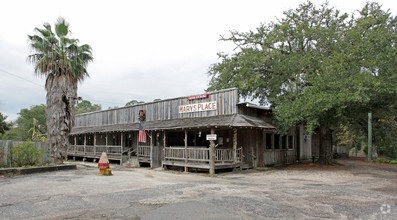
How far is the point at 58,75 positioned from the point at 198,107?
847 centimetres

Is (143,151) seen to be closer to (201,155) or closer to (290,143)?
(201,155)

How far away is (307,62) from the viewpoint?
15500mm

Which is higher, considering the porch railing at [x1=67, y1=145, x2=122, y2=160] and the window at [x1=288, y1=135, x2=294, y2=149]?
the window at [x1=288, y1=135, x2=294, y2=149]

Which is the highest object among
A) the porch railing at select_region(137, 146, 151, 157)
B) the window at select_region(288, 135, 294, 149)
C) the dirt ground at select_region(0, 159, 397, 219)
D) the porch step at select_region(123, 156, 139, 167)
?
the window at select_region(288, 135, 294, 149)

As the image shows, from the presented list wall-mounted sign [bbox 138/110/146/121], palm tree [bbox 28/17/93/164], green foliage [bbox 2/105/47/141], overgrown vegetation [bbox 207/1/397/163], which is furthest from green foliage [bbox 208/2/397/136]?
green foliage [bbox 2/105/47/141]

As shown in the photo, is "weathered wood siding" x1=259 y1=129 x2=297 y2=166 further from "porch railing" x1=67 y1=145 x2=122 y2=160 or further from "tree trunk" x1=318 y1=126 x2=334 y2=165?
"porch railing" x1=67 y1=145 x2=122 y2=160

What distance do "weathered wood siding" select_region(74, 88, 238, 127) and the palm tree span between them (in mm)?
5862

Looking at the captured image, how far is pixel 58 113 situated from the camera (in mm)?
15742

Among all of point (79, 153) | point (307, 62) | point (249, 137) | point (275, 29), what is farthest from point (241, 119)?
point (79, 153)

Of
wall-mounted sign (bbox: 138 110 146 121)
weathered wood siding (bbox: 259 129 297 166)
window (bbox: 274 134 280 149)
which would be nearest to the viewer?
weathered wood siding (bbox: 259 129 297 166)

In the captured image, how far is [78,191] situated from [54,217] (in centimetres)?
309

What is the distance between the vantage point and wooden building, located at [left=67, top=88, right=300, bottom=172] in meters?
14.8

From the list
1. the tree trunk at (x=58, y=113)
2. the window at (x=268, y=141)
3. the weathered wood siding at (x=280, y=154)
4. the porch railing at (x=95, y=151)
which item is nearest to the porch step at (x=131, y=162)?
the porch railing at (x=95, y=151)

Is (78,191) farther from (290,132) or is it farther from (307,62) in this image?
(290,132)
